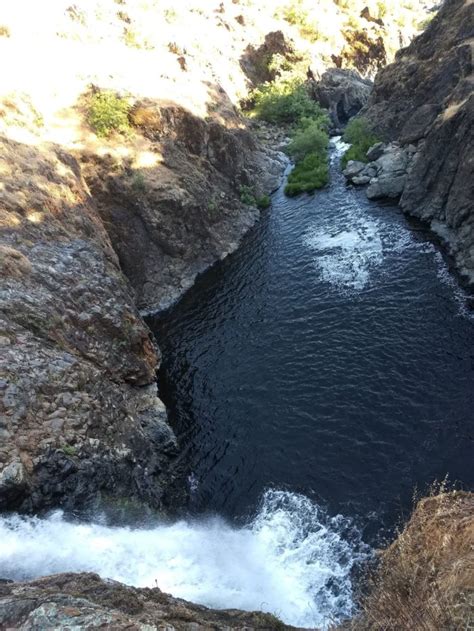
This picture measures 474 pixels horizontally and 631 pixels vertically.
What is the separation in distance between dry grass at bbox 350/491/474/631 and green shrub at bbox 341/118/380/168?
158 feet

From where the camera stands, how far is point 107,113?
4388 cm

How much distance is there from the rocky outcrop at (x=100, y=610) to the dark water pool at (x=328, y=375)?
26.6 ft

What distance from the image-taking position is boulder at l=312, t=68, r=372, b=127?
3063 inches

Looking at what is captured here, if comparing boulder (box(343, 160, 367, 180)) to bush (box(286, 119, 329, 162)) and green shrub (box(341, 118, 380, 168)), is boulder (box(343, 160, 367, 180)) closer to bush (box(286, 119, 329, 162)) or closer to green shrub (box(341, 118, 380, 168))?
green shrub (box(341, 118, 380, 168))

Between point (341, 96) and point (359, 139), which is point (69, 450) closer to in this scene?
point (359, 139)

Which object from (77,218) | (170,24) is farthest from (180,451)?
(170,24)

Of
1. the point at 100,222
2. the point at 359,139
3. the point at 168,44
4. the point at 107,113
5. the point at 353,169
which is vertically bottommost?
the point at 353,169

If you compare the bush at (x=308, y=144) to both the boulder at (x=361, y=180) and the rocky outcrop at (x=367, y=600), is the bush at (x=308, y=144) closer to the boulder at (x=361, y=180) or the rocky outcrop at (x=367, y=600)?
the boulder at (x=361, y=180)

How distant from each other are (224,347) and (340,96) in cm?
6212

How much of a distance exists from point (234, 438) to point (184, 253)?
22063mm

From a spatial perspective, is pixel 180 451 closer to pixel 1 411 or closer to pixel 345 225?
pixel 1 411

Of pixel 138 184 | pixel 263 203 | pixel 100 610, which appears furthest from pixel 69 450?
pixel 263 203

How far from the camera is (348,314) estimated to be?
107 ft

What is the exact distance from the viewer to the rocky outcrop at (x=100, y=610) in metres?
10.5
